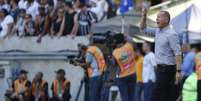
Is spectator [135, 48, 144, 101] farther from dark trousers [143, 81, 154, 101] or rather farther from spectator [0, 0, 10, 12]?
spectator [0, 0, 10, 12]

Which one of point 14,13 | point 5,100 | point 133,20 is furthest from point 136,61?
point 14,13

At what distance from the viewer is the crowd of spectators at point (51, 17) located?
21547 mm

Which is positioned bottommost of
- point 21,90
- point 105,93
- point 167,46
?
point 21,90

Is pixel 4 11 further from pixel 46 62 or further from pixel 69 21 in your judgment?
pixel 69 21

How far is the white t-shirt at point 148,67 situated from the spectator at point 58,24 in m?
4.43

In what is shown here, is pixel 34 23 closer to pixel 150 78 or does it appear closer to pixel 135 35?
pixel 135 35

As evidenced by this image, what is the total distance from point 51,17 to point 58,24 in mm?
406

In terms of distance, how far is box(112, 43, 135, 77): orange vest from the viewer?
56.9 feet

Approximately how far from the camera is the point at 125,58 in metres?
17.5

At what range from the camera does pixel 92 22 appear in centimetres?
2138

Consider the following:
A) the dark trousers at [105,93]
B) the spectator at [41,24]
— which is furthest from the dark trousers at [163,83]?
the spectator at [41,24]

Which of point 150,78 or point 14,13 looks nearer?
point 150,78

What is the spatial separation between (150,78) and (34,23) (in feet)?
19.8

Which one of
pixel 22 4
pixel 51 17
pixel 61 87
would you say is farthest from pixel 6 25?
pixel 61 87
